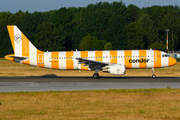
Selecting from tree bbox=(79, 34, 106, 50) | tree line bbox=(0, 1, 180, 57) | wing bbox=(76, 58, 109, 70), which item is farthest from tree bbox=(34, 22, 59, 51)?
wing bbox=(76, 58, 109, 70)

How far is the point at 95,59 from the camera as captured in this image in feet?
117

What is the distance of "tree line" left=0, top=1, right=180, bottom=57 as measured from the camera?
105812 mm

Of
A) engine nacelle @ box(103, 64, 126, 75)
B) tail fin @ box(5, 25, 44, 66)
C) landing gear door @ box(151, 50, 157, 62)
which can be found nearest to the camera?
engine nacelle @ box(103, 64, 126, 75)

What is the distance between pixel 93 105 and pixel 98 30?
109403 millimetres

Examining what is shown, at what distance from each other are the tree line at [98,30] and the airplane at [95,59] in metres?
58.8

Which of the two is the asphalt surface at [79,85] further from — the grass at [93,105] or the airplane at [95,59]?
the airplane at [95,59]

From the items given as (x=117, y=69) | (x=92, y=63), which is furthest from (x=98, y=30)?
(x=117, y=69)

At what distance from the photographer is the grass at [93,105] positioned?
1524 centimetres

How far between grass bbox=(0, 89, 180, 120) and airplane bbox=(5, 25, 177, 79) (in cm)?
1171

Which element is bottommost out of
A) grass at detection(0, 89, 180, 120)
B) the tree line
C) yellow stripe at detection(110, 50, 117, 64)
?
grass at detection(0, 89, 180, 120)

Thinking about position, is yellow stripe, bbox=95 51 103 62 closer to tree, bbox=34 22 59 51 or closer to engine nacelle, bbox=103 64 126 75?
engine nacelle, bbox=103 64 126 75

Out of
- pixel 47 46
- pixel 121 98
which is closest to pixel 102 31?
pixel 47 46

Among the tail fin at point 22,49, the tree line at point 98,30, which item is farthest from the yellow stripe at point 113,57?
the tree line at point 98,30

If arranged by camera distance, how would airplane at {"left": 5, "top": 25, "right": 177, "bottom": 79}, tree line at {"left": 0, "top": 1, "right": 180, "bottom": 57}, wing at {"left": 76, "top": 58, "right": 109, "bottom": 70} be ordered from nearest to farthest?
wing at {"left": 76, "top": 58, "right": 109, "bottom": 70}, airplane at {"left": 5, "top": 25, "right": 177, "bottom": 79}, tree line at {"left": 0, "top": 1, "right": 180, "bottom": 57}
